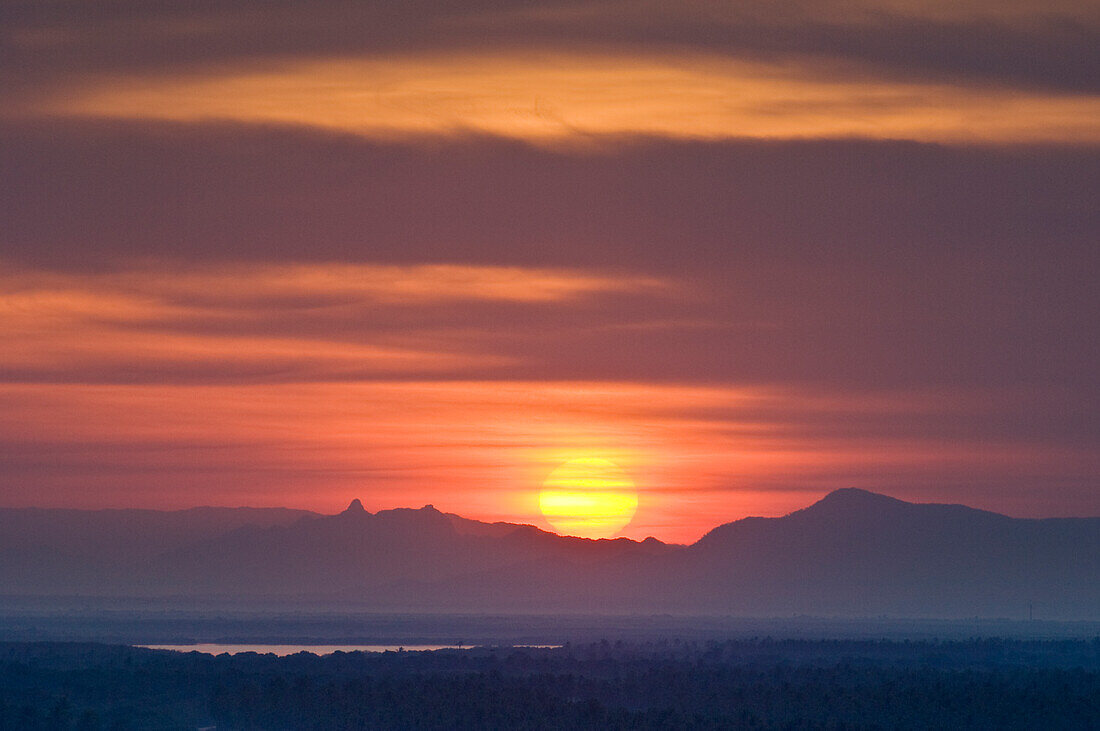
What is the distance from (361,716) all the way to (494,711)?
11913 millimetres

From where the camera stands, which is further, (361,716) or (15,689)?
(15,689)

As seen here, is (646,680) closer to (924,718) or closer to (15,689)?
(924,718)

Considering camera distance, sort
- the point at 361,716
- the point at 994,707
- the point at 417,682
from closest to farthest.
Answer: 1. the point at 361,716
2. the point at 994,707
3. the point at 417,682

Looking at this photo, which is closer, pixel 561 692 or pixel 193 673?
pixel 561 692

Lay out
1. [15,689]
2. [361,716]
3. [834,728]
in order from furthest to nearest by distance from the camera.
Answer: [15,689] → [361,716] → [834,728]

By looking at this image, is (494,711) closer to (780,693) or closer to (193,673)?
(780,693)

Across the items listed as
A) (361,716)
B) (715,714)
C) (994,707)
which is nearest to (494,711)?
(361,716)

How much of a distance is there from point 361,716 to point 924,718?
50.8 meters

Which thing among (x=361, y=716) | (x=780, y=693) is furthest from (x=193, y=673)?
(x=780, y=693)

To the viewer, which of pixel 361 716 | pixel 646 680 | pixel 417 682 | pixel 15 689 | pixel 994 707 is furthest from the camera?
pixel 646 680

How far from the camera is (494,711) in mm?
139750

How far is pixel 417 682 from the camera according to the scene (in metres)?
176

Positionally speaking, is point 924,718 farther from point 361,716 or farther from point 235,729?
point 235,729

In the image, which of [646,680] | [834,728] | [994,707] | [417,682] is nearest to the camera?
[834,728]
